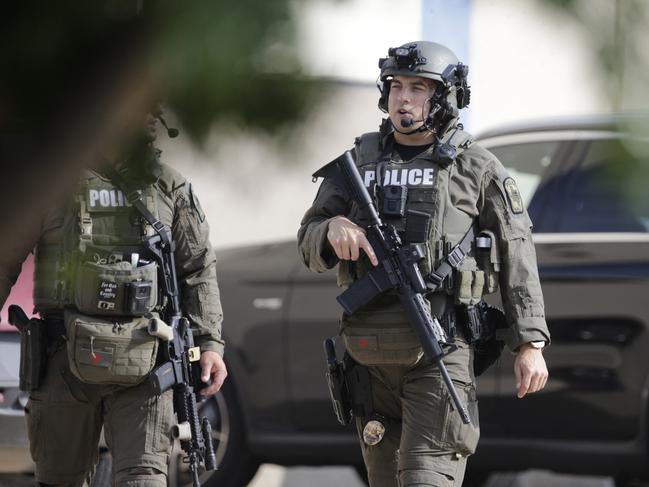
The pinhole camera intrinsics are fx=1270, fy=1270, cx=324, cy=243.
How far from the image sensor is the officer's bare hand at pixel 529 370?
11.9ft

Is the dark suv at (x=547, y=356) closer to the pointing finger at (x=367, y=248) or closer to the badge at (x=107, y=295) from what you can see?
the pointing finger at (x=367, y=248)

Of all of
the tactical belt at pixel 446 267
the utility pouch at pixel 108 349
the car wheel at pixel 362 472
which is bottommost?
the car wheel at pixel 362 472

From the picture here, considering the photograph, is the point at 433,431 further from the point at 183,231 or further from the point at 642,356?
the point at 642,356

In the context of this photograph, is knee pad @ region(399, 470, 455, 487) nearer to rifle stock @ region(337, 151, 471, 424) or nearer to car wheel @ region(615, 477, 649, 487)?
rifle stock @ region(337, 151, 471, 424)

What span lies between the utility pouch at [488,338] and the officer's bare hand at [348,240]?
386mm

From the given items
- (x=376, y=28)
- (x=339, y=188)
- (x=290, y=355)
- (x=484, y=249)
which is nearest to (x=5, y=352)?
(x=290, y=355)

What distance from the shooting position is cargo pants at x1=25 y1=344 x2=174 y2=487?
3.72m

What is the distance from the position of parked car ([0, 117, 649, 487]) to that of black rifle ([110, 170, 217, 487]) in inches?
Answer: 62.0

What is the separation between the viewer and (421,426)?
3586mm

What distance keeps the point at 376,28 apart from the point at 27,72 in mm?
271

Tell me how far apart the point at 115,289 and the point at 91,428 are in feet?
1.43

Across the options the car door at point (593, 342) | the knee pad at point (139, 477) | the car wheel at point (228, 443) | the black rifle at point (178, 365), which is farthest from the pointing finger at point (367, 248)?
the car wheel at point (228, 443)

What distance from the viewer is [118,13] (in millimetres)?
890

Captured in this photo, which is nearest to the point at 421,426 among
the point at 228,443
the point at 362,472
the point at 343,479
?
the point at 228,443
